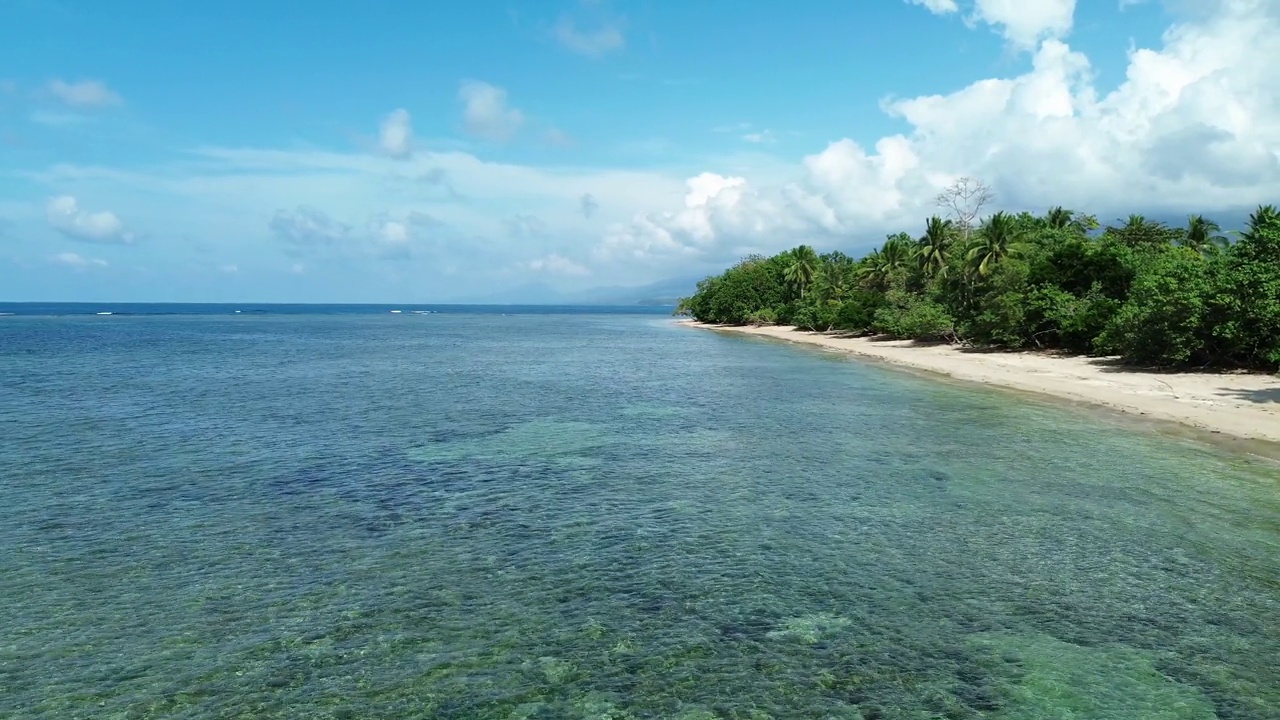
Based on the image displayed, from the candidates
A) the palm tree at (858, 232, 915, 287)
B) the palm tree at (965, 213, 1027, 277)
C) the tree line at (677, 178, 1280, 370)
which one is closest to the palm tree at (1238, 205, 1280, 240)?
the tree line at (677, 178, 1280, 370)

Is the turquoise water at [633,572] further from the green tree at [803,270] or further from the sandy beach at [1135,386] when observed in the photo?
the green tree at [803,270]

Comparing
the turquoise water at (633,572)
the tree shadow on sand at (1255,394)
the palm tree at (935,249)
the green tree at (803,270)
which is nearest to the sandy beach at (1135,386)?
the tree shadow on sand at (1255,394)

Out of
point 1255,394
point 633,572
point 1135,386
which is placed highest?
point 1255,394

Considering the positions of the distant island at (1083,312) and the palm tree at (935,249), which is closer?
the distant island at (1083,312)

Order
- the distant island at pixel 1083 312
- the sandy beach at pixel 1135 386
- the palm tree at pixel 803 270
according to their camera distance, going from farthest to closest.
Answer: the palm tree at pixel 803 270, the distant island at pixel 1083 312, the sandy beach at pixel 1135 386

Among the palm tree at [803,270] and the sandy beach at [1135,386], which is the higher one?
the palm tree at [803,270]

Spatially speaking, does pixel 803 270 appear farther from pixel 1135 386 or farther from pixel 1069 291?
pixel 1135 386

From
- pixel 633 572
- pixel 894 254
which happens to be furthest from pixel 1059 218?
A: pixel 633 572
